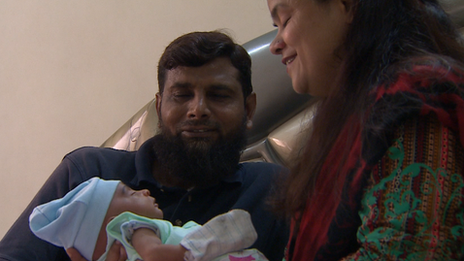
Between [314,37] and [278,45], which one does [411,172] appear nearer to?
[314,37]

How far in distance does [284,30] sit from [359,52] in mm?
178

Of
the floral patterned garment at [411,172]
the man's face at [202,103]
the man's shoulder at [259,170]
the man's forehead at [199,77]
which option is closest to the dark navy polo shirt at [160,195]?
the man's shoulder at [259,170]

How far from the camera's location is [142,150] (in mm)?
1299

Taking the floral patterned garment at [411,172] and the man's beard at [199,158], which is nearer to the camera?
the floral patterned garment at [411,172]

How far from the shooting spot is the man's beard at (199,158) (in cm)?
121

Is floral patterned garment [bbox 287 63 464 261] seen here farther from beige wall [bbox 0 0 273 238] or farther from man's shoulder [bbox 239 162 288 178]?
beige wall [bbox 0 0 273 238]

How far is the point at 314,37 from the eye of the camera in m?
0.74

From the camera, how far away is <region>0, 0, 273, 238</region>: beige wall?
242 cm

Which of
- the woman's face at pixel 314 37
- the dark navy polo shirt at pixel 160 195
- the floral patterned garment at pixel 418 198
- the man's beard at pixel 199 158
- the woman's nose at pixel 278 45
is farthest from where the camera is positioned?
the man's beard at pixel 199 158

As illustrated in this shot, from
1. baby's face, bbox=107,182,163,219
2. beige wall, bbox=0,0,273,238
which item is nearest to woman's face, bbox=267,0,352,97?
baby's face, bbox=107,182,163,219

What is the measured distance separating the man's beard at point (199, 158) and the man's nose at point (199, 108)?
2.8 inches

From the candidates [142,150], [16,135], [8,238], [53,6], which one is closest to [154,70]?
[53,6]

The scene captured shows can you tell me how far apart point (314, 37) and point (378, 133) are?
261 millimetres

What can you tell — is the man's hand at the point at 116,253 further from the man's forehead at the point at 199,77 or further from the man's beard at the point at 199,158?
the man's forehead at the point at 199,77
